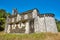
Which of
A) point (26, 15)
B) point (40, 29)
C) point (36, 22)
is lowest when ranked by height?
point (40, 29)

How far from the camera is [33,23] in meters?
31.3

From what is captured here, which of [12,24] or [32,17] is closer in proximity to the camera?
[32,17]

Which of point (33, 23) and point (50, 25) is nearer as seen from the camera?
point (50, 25)

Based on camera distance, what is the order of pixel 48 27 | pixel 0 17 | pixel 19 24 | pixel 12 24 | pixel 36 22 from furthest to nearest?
pixel 0 17, pixel 12 24, pixel 19 24, pixel 36 22, pixel 48 27

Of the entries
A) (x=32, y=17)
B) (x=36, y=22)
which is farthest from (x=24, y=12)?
(x=36, y=22)

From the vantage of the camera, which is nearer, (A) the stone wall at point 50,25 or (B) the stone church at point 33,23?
(A) the stone wall at point 50,25

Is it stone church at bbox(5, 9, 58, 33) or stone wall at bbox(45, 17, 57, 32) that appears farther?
stone church at bbox(5, 9, 58, 33)

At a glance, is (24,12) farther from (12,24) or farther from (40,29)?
(40,29)

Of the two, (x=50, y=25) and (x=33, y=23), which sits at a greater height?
(x=33, y=23)

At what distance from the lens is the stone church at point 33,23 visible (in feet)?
95.7

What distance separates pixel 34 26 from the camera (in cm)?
3059

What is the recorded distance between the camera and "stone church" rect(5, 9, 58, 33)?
95.7ft

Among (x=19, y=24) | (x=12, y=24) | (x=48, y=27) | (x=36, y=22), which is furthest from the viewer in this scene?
(x=12, y=24)

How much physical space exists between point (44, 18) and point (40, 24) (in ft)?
7.78
